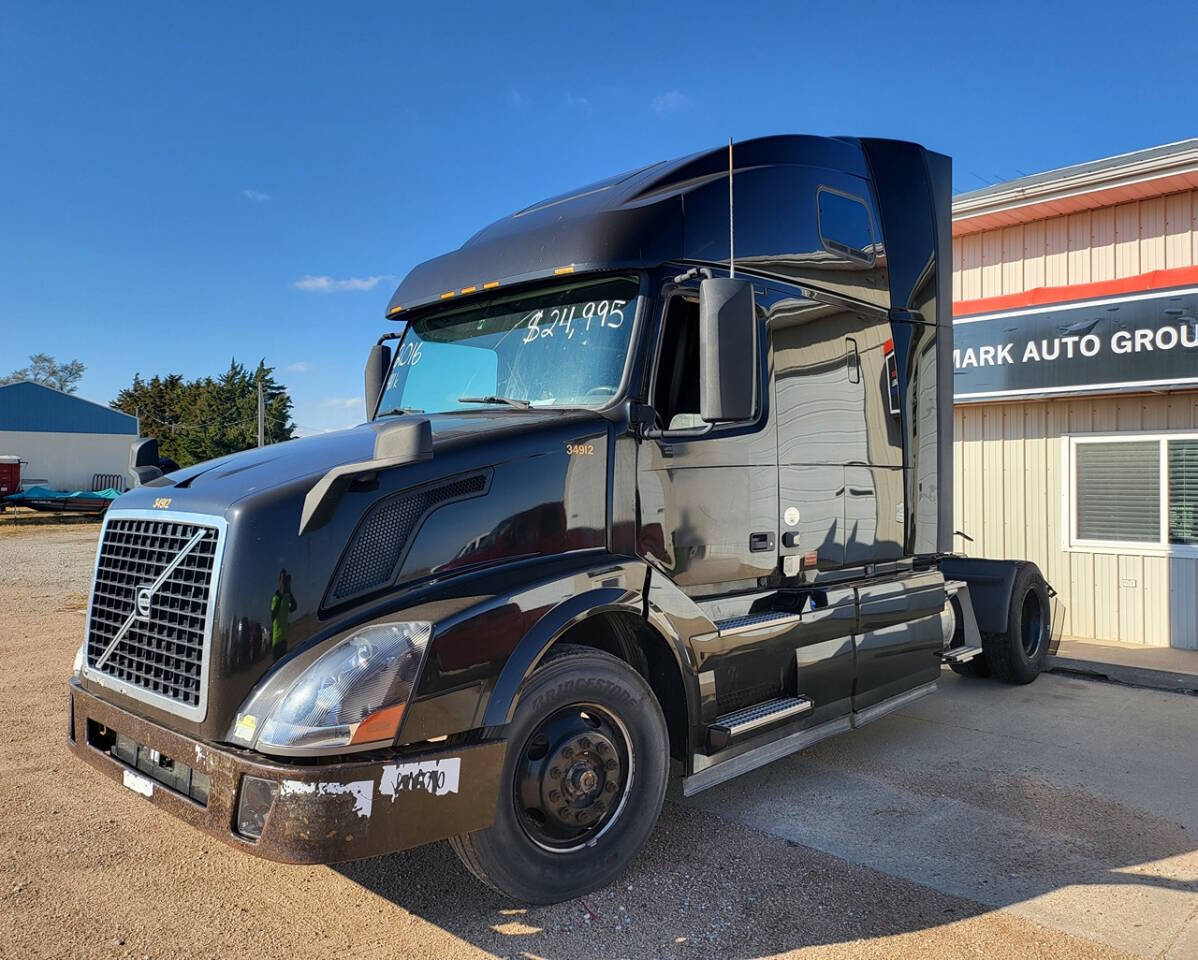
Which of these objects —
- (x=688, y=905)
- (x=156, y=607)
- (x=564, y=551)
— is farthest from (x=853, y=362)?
(x=156, y=607)

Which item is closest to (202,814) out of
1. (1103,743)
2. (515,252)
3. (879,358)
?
(515,252)

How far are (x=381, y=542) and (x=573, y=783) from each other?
121 centimetres

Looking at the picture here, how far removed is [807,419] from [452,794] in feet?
8.91

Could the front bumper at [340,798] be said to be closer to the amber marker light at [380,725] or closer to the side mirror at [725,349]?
the amber marker light at [380,725]

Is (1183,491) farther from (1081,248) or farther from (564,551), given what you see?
(564,551)

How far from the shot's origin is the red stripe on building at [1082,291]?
7.82 meters

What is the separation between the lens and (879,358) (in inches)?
213

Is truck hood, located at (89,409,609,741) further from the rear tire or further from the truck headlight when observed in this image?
the rear tire

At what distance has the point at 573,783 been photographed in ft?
11.6

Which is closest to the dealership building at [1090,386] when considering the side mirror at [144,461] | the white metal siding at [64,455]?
the side mirror at [144,461]

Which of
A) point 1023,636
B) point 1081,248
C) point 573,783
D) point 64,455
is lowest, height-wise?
point 1023,636

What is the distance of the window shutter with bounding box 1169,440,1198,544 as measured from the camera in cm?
821

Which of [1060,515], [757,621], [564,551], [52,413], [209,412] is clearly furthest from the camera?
[209,412]

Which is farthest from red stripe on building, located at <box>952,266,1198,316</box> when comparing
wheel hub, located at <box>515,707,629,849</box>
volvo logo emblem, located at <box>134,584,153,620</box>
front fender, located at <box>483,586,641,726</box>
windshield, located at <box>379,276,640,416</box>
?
volvo logo emblem, located at <box>134,584,153,620</box>
